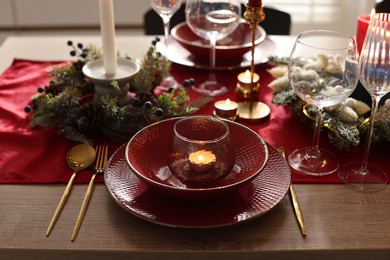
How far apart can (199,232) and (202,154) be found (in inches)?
4.6

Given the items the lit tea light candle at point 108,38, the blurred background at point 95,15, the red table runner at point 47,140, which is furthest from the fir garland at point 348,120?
the blurred background at point 95,15

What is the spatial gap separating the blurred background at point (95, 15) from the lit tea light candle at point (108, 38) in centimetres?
180

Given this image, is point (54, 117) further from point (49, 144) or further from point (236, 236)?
point (236, 236)

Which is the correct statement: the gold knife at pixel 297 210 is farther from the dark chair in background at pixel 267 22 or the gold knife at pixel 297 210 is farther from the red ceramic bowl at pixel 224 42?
the dark chair in background at pixel 267 22

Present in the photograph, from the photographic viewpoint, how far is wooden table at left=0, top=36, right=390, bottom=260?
0.76m

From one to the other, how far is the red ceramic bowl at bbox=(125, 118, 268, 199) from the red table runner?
0.29 ft

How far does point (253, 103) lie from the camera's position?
116 cm

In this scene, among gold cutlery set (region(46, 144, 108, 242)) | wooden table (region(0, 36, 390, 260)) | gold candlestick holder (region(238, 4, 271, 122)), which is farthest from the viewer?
gold candlestick holder (region(238, 4, 271, 122))

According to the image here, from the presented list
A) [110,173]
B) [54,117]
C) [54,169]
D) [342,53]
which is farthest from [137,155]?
[342,53]

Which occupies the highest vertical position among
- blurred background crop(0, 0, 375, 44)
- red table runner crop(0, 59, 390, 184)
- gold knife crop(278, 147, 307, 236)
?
red table runner crop(0, 59, 390, 184)

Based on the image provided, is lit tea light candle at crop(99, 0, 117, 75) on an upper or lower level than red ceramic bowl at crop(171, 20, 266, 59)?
upper

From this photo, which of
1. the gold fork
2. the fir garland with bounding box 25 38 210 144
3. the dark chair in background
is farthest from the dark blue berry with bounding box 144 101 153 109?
the dark chair in background

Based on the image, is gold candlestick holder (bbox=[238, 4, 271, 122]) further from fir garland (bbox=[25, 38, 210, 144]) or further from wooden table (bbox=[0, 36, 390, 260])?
wooden table (bbox=[0, 36, 390, 260])

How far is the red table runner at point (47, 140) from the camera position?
0.93 meters
